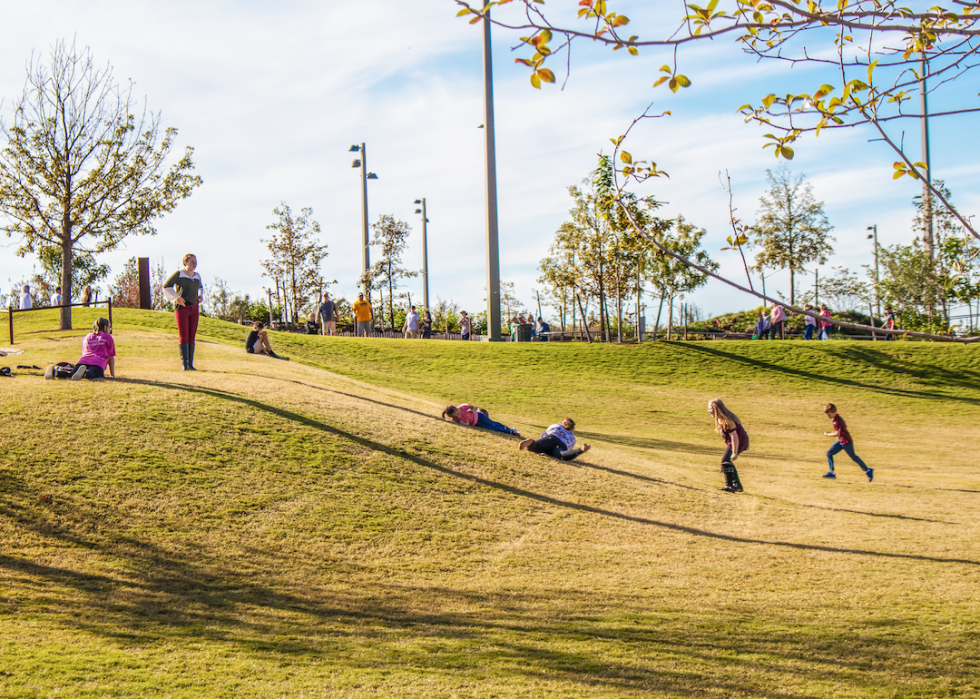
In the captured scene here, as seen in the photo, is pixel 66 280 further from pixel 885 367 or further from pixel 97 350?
pixel 885 367

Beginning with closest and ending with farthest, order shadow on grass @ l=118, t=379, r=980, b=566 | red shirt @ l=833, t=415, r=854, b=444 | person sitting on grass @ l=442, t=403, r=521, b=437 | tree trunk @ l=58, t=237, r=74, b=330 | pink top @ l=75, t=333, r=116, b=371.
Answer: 1. shadow on grass @ l=118, t=379, r=980, b=566
2. pink top @ l=75, t=333, r=116, b=371
3. person sitting on grass @ l=442, t=403, r=521, b=437
4. red shirt @ l=833, t=415, r=854, b=444
5. tree trunk @ l=58, t=237, r=74, b=330

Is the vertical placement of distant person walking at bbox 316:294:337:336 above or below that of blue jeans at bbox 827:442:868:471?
above

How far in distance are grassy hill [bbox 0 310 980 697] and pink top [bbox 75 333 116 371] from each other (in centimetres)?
49

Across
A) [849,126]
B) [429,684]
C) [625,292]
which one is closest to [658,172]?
[849,126]

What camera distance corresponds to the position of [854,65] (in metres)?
4.51

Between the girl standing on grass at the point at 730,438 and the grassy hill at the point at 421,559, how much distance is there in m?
0.47

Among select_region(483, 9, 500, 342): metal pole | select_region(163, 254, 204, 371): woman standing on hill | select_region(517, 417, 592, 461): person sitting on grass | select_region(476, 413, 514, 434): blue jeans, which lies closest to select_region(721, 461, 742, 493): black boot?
select_region(517, 417, 592, 461): person sitting on grass

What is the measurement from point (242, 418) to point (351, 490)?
255cm

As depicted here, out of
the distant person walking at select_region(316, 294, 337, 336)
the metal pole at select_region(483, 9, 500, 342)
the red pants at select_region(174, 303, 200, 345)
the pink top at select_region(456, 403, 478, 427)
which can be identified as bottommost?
the pink top at select_region(456, 403, 478, 427)

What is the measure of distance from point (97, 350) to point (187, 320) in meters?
1.64

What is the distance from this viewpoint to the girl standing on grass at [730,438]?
450 inches

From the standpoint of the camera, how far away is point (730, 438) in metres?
11.6

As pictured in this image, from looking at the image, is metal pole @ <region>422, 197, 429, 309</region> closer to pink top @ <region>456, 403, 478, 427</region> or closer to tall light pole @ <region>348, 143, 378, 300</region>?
tall light pole @ <region>348, 143, 378, 300</region>

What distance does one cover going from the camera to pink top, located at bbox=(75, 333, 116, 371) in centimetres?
1177
